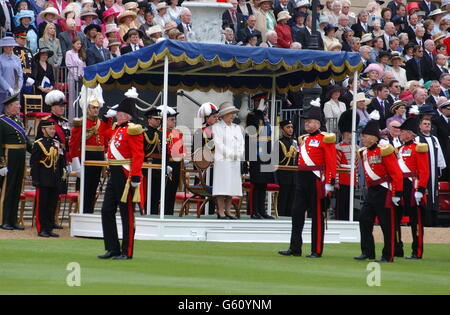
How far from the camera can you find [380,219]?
19141 millimetres

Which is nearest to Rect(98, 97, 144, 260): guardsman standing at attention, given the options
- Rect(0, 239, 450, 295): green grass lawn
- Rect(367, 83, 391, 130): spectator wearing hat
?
Rect(0, 239, 450, 295): green grass lawn

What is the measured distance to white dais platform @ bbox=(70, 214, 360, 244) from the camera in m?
22.2

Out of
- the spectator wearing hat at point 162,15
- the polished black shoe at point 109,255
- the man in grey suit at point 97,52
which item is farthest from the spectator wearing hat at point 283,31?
the polished black shoe at point 109,255

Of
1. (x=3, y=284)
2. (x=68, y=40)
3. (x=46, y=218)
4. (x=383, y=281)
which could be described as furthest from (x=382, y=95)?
(x=3, y=284)

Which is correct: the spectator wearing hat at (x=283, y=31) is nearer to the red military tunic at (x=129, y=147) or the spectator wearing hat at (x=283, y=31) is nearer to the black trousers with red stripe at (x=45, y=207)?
the black trousers with red stripe at (x=45, y=207)

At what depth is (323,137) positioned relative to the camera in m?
19.5

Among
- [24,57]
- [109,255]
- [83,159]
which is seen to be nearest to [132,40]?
[24,57]

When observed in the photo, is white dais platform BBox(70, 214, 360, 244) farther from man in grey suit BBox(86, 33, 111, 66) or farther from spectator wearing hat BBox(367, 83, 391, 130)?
spectator wearing hat BBox(367, 83, 391, 130)

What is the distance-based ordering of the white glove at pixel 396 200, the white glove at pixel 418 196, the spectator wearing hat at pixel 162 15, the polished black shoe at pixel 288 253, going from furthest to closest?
the spectator wearing hat at pixel 162 15 → the white glove at pixel 418 196 → the polished black shoe at pixel 288 253 → the white glove at pixel 396 200

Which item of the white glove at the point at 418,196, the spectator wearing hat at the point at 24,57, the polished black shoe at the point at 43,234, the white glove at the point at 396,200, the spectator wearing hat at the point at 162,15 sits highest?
the spectator wearing hat at the point at 162,15

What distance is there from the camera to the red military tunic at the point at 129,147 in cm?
1792

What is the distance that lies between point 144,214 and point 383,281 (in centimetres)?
876

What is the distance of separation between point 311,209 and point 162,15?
12.1 metres

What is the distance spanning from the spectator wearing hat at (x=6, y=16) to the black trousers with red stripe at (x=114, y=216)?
34.0ft
